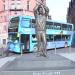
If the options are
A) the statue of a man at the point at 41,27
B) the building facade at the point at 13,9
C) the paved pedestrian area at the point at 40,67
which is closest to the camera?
the paved pedestrian area at the point at 40,67

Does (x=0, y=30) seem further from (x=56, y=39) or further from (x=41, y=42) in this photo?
(x=41, y=42)

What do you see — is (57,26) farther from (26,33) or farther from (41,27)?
(41,27)

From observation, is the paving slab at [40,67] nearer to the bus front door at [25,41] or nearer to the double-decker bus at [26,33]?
the double-decker bus at [26,33]

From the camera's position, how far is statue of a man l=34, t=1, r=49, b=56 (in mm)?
13516

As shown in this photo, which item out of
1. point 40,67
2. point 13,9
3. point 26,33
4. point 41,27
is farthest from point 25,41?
point 13,9

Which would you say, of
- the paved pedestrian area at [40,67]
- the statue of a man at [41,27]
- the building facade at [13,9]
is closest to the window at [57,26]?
the statue of a man at [41,27]

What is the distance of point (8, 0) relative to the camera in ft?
286

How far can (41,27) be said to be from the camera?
1363 cm

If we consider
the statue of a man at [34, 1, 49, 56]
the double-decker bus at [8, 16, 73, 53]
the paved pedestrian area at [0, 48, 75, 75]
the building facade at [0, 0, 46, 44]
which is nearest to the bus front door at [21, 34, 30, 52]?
the double-decker bus at [8, 16, 73, 53]

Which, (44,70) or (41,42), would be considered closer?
(44,70)

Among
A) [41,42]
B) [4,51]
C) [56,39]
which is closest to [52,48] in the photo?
Result: [56,39]

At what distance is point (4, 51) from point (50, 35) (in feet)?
20.6

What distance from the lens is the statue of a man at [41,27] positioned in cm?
1352

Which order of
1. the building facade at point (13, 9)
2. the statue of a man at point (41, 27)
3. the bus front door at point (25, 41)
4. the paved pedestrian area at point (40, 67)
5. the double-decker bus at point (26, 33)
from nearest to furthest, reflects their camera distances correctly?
the paved pedestrian area at point (40, 67) < the statue of a man at point (41, 27) < the double-decker bus at point (26, 33) < the bus front door at point (25, 41) < the building facade at point (13, 9)
